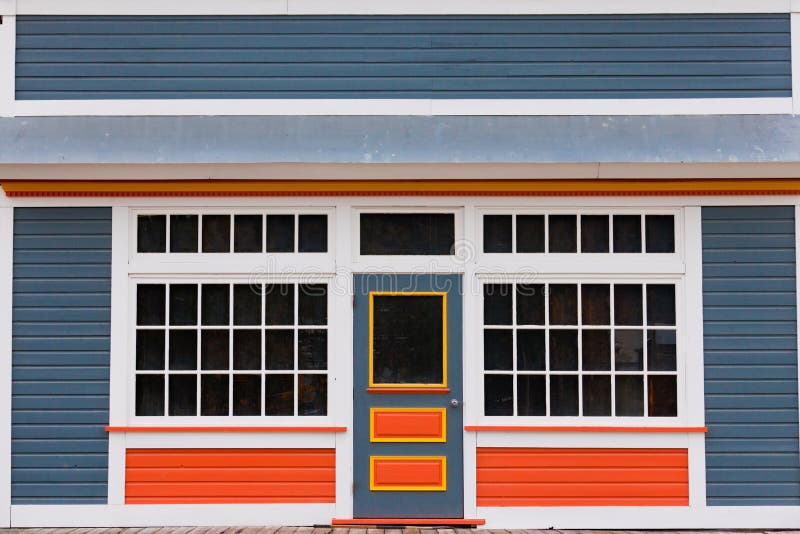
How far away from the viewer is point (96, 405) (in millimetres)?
5539

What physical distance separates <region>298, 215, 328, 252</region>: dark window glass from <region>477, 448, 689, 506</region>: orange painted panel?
2034 millimetres

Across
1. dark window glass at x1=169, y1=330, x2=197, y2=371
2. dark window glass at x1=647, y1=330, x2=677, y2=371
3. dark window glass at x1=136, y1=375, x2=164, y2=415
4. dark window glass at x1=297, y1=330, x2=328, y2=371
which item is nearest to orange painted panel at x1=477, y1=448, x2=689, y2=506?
dark window glass at x1=647, y1=330, x2=677, y2=371

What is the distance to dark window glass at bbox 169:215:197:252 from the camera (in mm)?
5641

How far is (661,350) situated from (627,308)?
40 centimetres

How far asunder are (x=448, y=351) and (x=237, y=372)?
5.17ft

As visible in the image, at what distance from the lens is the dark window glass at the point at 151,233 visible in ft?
18.5

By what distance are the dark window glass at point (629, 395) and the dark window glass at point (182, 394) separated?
3139 millimetres

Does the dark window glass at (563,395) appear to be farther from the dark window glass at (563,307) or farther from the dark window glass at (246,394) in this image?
the dark window glass at (246,394)

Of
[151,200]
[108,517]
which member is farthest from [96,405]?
[151,200]

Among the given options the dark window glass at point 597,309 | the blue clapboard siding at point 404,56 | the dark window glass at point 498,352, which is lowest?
the dark window glass at point 498,352

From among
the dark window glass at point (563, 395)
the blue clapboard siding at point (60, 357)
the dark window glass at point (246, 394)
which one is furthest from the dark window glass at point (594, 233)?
the blue clapboard siding at point (60, 357)

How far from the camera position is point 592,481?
5520mm

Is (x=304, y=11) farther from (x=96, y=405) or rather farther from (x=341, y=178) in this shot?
(x=96, y=405)

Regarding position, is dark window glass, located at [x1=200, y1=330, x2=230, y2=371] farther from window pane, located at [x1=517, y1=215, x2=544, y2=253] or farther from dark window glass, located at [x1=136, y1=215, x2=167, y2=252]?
window pane, located at [x1=517, y1=215, x2=544, y2=253]
